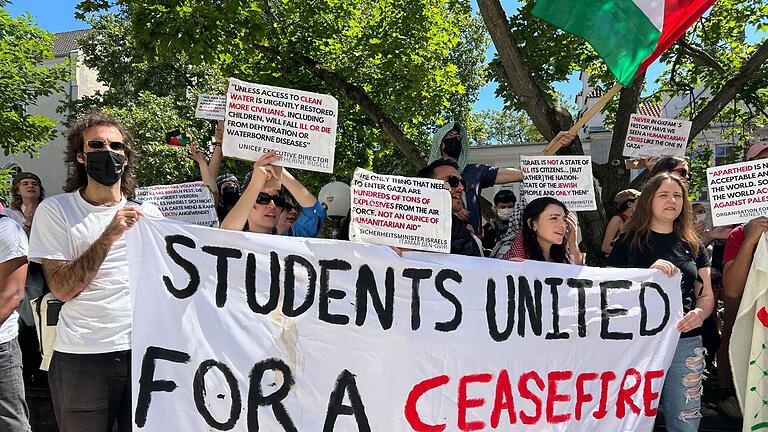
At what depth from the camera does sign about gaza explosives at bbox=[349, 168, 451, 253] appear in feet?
10.6

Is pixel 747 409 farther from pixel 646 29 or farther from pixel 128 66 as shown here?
pixel 128 66

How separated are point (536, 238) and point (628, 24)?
5.42 ft

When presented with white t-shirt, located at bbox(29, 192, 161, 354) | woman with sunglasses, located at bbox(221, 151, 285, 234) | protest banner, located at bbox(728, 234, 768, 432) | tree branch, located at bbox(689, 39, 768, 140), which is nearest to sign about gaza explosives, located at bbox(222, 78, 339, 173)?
woman with sunglasses, located at bbox(221, 151, 285, 234)

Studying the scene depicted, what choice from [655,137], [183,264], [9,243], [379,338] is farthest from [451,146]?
[9,243]

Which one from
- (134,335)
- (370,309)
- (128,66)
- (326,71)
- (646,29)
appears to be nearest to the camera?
(134,335)

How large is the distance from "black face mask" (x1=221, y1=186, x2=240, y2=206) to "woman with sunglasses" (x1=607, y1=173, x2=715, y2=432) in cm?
278

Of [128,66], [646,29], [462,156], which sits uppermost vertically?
[128,66]

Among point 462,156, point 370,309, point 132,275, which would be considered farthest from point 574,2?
point 132,275

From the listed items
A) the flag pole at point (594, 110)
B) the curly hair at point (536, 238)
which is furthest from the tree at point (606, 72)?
the curly hair at point (536, 238)

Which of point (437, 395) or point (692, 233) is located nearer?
point (437, 395)

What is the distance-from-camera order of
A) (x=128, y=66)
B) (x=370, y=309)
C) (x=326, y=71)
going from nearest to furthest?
1. (x=370, y=309)
2. (x=326, y=71)
3. (x=128, y=66)

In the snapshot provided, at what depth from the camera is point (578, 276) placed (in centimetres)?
364

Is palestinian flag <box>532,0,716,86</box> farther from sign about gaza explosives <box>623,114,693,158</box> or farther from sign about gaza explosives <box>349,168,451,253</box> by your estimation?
sign about gaza explosives <box>349,168,451,253</box>

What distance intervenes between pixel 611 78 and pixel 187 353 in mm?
7462
